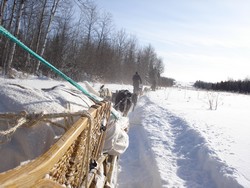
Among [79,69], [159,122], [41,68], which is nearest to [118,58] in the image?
[79,69]

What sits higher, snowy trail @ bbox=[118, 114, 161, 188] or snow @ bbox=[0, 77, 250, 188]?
snow @ bbox=[0, 77, 250, 188]

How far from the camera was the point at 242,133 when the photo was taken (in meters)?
6.66

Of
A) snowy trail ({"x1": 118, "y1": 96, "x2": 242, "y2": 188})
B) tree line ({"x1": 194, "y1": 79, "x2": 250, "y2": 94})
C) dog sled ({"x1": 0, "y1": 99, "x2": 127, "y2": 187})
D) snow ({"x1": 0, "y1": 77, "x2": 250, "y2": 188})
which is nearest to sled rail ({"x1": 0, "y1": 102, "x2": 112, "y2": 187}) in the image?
dog sled ({"x1": 0, "y1": 99, "x2": 127, "y2": 187})

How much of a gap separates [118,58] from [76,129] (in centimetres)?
4416

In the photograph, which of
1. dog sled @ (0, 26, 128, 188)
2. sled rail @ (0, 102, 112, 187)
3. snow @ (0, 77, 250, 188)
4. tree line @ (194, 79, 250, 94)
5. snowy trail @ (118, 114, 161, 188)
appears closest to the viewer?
sled rail @ (0, 102, 112, 187)

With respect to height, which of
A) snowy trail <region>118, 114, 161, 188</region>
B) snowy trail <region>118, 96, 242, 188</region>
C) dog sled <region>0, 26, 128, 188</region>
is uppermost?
dog sled <region>0, 26, 128, 188</region>

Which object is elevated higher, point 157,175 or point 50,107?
point 50,107

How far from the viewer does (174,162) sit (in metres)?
5.07

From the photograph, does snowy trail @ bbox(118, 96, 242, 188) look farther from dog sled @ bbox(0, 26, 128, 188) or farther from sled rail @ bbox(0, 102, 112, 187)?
sled rail @ bbox(0, 102, 112, 187)

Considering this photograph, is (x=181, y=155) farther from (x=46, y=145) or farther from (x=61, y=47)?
(x=61, y=47)

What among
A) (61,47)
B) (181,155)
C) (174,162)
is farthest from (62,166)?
(61,47)

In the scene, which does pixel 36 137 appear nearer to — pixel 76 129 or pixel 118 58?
pixel 76 129

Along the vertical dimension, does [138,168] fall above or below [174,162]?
below

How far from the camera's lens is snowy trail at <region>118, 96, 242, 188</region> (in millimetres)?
4188
